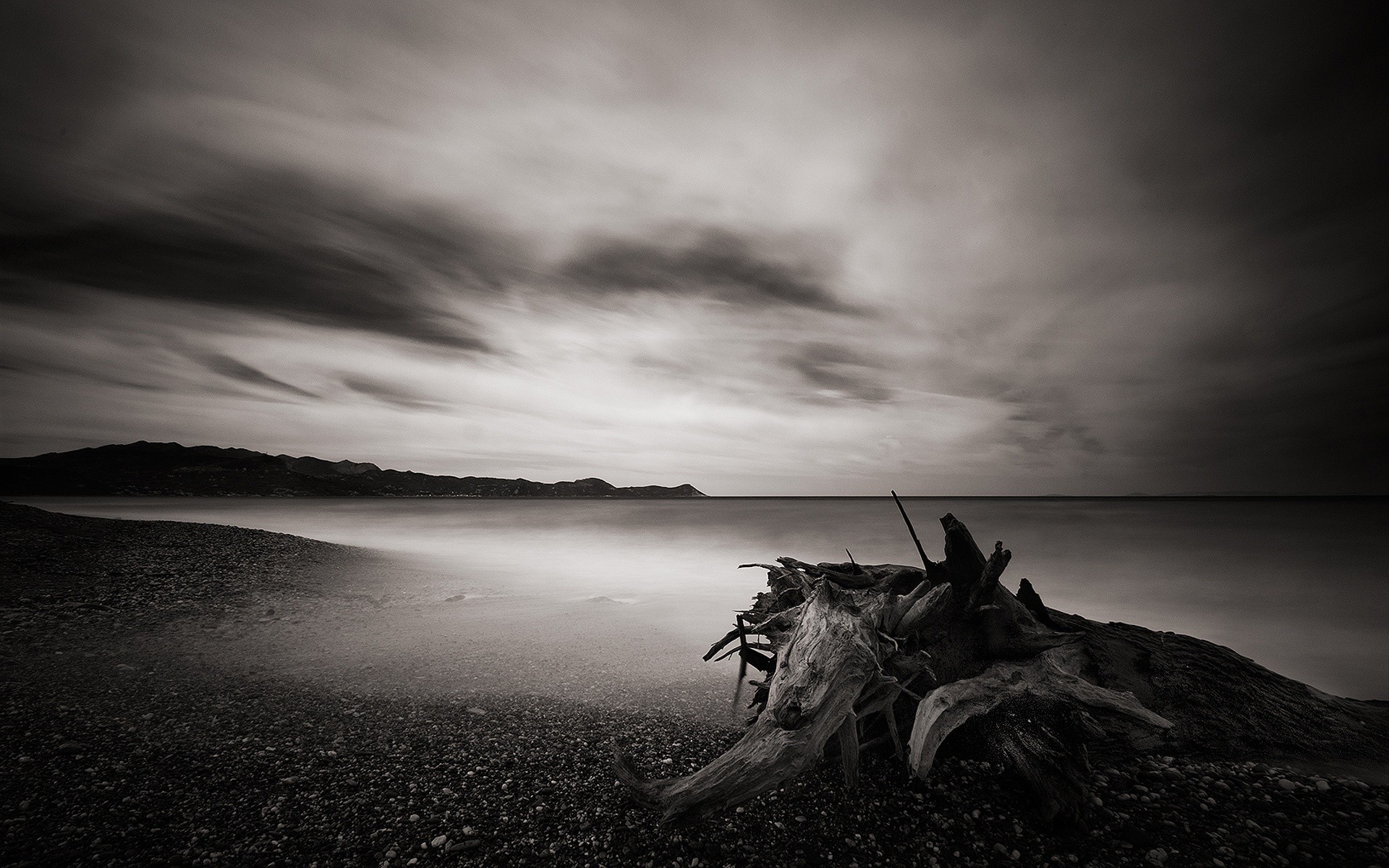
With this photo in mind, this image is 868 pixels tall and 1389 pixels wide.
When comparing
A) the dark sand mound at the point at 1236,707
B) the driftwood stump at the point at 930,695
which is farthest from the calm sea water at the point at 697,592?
the dark sand mound at the point at 1236,707

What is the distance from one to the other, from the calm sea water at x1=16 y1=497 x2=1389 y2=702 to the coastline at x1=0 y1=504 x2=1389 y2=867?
4.80 ft

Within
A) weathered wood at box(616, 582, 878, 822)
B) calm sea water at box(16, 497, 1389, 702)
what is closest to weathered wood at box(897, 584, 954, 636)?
weathered wood at box(616, 582, 878, 822)

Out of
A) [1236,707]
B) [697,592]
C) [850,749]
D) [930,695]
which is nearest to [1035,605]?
[1236,707]

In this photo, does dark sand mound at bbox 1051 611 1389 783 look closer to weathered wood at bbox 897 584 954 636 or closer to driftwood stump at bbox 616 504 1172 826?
driftwood stump at bbox 616 504 1172 826

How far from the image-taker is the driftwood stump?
3037mm

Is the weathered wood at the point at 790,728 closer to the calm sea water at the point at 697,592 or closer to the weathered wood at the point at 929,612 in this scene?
the weathered wood at the point at 929,612

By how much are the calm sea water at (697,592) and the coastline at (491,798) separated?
1462 mm

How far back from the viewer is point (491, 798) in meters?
3.48

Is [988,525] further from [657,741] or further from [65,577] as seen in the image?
[65,577]

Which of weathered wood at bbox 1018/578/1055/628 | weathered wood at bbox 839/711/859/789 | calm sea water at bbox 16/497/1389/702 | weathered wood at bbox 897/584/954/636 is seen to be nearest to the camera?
weathered wood at bbox 839/711/859/789

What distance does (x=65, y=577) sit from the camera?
9.48 m

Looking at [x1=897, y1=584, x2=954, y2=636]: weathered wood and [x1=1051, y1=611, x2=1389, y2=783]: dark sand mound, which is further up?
[x1=897, y1=584, x2=954, y2=636]: weathered wood

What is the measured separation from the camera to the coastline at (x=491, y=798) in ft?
9.86

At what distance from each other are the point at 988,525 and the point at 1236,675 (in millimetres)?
37146
